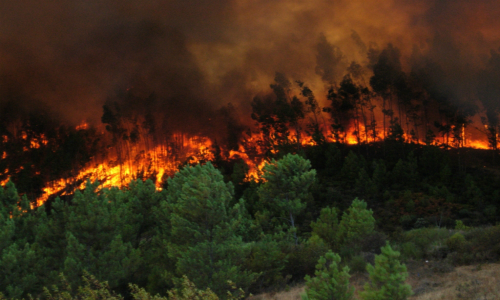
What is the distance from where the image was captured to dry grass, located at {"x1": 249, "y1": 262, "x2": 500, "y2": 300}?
12.5 meters

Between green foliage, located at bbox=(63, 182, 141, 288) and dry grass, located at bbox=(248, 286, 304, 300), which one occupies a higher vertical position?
green foliage, located at bbox=(63, 182, 141, 288)

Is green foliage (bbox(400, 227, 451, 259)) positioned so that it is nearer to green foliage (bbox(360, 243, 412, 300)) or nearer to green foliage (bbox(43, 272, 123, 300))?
green foliage (bbox(360, 243, 412, 300))

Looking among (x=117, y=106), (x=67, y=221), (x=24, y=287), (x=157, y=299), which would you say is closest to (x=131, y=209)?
(x=67, y=221)

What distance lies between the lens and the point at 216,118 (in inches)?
3469

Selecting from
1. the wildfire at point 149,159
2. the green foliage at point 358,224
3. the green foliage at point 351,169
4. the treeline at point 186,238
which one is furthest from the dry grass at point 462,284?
the wildfire at point 149,159

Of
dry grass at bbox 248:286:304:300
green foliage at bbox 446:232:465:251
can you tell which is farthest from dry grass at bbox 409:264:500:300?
dry grass at bbox 248:286:304:300

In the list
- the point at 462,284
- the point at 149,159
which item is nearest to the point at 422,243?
the point at 462,284

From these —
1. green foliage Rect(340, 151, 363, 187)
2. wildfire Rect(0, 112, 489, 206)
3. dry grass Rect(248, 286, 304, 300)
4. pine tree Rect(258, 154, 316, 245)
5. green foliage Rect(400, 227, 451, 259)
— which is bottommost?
dry grass Rect(248, 286, 304, 300)

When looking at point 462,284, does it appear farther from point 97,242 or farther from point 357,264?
point 97,242

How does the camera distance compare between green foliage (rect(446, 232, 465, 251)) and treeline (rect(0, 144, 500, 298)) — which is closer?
treeline (rect(0, 144, 500, 298))

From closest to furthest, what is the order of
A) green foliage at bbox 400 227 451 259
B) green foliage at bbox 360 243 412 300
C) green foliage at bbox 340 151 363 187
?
green foliage at bbox 360 243 412 300
green foliage at bbox 400 227 451 259
green foliage at bbox 340 151 363 187

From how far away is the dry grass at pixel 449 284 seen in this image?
12.5 metres

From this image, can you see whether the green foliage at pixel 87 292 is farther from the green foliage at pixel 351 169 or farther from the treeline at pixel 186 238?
the green foliage at pixel 351 169

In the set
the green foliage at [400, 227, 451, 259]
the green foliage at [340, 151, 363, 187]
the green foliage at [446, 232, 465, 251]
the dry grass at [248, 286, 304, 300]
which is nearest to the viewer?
the dry grass at [248, 286, 304, 300]
